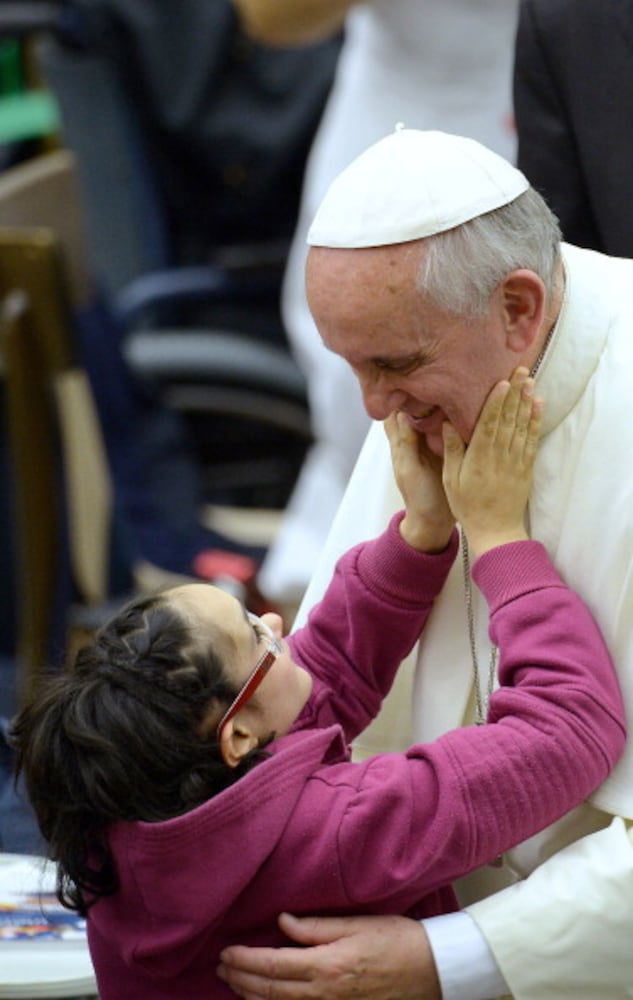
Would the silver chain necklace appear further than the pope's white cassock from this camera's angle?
Yes

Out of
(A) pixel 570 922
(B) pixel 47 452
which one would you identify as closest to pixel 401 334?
(A) pixel 570 922

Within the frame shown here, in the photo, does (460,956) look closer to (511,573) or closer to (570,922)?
(570,922)

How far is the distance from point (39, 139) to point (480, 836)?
4.06 meters

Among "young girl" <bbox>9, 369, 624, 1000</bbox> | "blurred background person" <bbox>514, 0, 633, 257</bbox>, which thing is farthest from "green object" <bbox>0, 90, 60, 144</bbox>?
"young girl" <bbox>9, 369, 624, 1000</bbox>

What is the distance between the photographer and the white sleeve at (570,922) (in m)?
2.13

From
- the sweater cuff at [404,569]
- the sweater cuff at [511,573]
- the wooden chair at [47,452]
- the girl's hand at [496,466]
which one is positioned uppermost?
the girl's hand at [496,466]

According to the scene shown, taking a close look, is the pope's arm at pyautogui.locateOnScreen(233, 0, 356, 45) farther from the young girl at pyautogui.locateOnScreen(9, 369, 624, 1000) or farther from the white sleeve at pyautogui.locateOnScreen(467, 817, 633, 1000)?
the white sleeve at pyautogui.locateOnScreen(467, 817, 633, 1000)

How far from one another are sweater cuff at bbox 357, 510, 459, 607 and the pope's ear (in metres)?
0.27

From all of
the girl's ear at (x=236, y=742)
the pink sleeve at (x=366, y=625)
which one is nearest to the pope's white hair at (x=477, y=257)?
the pink sleeve at (x=366, y=625)

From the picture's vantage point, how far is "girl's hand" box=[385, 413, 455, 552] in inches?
90.0

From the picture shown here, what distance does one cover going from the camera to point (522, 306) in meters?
2.14

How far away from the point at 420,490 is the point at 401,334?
0.79 ft

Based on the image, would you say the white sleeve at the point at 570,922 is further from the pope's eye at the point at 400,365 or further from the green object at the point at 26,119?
the green object at the point at 26,119

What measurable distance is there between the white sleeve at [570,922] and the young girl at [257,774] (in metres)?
0.08
